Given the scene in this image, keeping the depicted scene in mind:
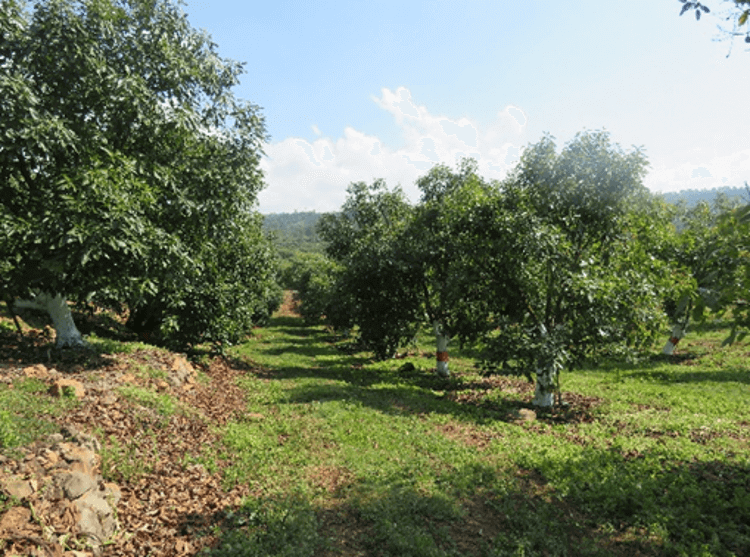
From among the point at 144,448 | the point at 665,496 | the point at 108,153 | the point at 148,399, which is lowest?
the point at 665,496

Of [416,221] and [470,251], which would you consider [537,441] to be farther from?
[416,221]

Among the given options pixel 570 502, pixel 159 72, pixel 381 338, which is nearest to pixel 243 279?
pixel 381 338

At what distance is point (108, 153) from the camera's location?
1138cm

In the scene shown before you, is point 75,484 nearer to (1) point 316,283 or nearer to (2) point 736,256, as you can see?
(2) point 736,256

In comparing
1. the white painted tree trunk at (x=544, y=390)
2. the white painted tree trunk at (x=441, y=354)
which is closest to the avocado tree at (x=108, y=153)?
the white painted tree trunk at (x=441, y=354)

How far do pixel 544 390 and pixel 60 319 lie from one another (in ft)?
53.9

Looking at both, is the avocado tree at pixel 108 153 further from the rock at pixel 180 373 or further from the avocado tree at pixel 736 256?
the avocado tree at pixel 736 256

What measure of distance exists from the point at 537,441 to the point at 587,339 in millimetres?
4703

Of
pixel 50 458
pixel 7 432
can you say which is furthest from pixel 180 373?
pixel 50 458

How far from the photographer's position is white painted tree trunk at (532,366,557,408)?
15.2 meters

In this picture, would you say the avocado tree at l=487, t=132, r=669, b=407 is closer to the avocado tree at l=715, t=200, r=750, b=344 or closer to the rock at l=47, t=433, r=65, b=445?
the avocado tree at l=715, t=200, r=750, b=344

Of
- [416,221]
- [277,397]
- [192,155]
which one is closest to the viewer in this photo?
[192,155]

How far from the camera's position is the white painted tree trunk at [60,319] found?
→ 13288 mm

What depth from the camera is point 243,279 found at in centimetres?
2392
